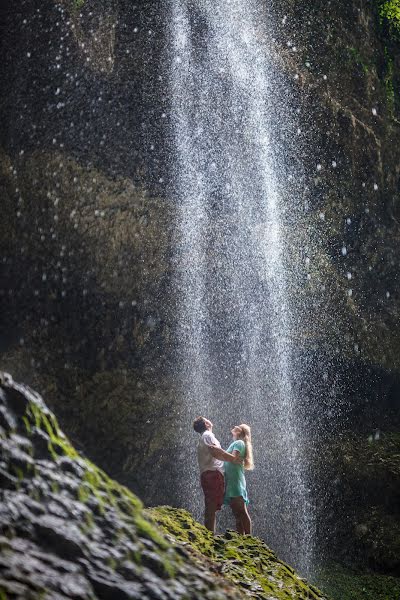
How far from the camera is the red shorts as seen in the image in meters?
5.31

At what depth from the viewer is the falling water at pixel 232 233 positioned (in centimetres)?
1005

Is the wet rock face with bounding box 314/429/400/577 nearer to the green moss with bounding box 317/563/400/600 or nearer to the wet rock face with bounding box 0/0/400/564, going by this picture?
the green moss with bounding box 317/563/400/600

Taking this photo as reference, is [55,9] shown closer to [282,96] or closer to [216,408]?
[282,96]

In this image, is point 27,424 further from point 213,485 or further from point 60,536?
point 213,485

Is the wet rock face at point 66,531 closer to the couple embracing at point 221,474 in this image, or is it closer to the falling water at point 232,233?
the couple embracing at point 221,474

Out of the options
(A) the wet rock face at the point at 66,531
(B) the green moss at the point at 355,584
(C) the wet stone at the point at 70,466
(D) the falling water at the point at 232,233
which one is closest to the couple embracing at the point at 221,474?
(B) the green moss at the point at 355,584

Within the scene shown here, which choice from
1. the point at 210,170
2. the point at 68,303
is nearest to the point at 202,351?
the point at 68,303

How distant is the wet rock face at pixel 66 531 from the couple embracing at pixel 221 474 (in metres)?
3.21

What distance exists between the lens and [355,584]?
25.6 feet

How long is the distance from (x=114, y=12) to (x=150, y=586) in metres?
10.2

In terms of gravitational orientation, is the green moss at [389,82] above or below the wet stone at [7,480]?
above

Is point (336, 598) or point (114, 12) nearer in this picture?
point (336, 598)

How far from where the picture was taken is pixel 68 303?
9555mm

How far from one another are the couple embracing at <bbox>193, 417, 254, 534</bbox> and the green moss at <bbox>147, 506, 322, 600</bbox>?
1.34m
